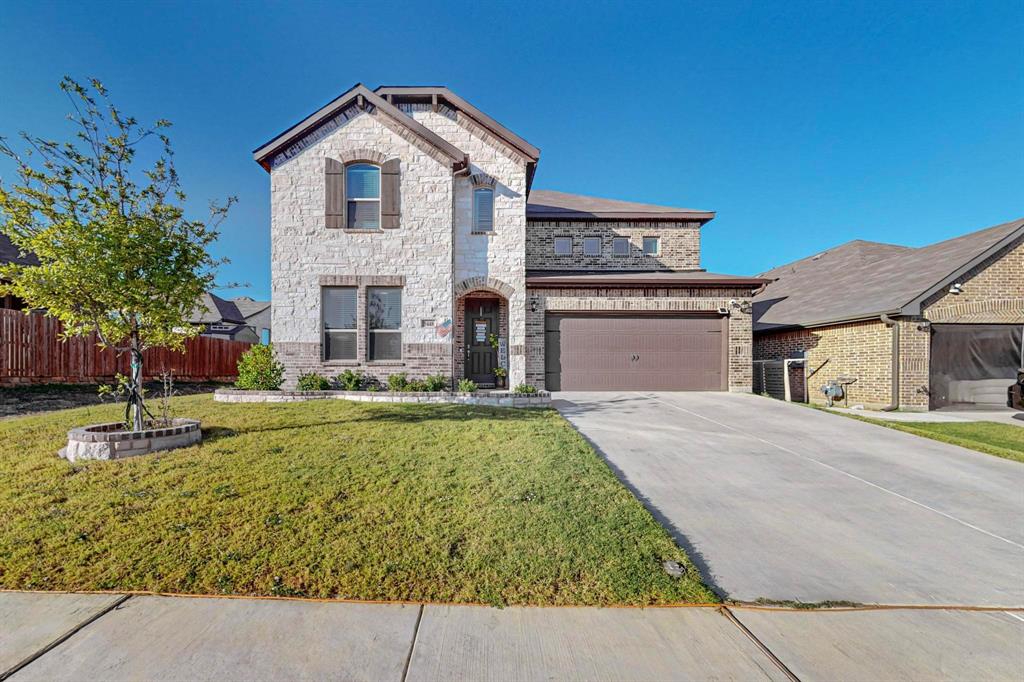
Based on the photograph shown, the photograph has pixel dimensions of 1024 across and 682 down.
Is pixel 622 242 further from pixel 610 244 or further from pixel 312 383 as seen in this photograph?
pixel 312 383

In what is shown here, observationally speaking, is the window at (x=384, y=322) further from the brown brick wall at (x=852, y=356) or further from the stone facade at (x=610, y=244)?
the brown brick wall at (x=852, y=356)

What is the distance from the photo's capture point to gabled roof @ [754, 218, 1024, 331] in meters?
10.7

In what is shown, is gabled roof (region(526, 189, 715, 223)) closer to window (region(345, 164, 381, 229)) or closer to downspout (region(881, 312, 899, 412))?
window (region(345, 164, 381, 229))

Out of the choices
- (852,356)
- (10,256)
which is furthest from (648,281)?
(10,256)

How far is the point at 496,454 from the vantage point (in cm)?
544

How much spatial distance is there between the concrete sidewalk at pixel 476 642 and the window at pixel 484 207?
33.9ft

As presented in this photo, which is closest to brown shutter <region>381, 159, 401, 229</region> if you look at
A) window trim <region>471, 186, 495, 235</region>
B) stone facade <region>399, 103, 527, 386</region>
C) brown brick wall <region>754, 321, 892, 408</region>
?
stone facade <region>399, 103, 527, 386</region>

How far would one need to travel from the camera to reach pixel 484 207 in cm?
1176

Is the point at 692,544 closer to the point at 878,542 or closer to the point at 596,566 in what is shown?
the point at 596,566

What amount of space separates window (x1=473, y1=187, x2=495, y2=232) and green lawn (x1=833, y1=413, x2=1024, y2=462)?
9766 mm

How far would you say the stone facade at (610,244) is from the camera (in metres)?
14.1

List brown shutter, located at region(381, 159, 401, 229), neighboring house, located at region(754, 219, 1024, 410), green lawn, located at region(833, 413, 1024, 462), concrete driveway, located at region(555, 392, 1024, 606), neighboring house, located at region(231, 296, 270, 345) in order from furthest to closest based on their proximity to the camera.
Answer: neighboring house, located at region(231, 296, 270, 345)
brown shutter, located at region(381, 159, 401, 229)
neighboring house, located at region(754, 219, 1024, 410)
green lawn, located at region(833, 413, 1024, 462)
concrete driveway, located at region(555, 392, 1024, 606)

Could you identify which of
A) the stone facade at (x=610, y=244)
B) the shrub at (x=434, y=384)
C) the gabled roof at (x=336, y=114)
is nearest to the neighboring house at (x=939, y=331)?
the stone facade at (x=610, y=244)

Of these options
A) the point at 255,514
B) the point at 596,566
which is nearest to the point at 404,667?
the point at 596,566
